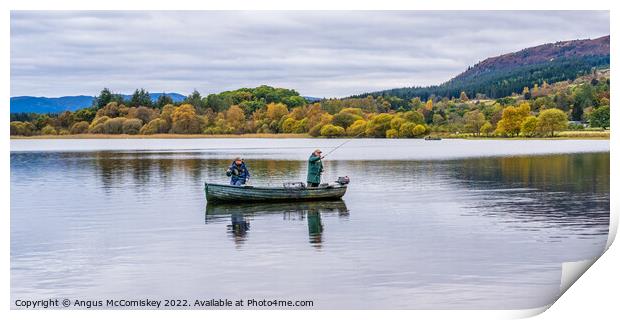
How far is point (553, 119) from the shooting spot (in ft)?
255

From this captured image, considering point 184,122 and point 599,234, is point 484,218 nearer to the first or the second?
point 599,234

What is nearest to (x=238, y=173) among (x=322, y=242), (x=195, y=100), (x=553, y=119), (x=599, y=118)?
(x=322, y=242)

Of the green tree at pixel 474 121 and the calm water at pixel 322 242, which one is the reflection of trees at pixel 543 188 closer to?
the calm water at pixel 322 242

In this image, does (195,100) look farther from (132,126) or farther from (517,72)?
(517,72)

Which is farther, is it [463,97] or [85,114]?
[463,97]

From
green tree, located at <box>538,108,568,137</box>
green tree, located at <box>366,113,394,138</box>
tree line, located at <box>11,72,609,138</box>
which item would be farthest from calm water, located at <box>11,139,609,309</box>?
green tree, located at <box>538,108,568,137</box>

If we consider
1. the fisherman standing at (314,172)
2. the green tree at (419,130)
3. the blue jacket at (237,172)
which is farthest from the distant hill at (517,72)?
the blue jacket at (237,172)

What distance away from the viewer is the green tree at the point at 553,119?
7688 cm

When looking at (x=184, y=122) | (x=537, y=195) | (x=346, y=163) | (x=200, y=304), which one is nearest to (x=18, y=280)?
(x=200, y=304)

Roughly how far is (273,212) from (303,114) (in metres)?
36.3

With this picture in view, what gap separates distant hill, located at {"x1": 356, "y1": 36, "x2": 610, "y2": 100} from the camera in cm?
6181

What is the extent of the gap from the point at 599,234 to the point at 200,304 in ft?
35.0

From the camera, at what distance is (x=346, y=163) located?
51.9m

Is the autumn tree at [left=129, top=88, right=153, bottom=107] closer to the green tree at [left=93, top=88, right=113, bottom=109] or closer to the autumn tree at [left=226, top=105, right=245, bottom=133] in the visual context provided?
the green tree at [left=93, top=88, right=113, bottom=109]
